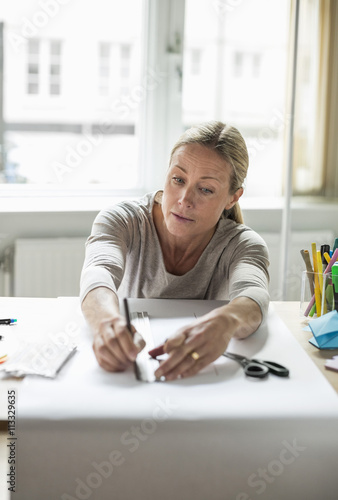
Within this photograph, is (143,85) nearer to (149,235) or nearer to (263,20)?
(263,20)

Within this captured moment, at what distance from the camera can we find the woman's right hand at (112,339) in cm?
97

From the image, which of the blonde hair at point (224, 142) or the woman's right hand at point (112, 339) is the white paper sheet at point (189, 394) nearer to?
the woman's right hand at point (112, 339)

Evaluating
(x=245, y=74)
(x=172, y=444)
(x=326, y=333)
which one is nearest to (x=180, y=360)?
(x=172, y=444)

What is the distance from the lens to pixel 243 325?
1.12m

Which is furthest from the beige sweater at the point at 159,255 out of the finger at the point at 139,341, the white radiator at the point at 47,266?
the white radiator at the point at 47,266

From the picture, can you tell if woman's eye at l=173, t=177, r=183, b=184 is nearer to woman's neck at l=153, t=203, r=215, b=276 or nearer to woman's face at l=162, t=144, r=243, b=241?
woman's face at l=162, t=144, r=243, b=241

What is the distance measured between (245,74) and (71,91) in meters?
0.79

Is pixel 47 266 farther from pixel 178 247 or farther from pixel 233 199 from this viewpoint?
pixel 233 199

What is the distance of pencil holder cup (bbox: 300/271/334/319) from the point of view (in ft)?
4.12

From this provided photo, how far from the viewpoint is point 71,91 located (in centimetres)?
263

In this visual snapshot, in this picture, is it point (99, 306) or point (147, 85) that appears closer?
point (99, 306)

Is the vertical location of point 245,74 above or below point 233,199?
above

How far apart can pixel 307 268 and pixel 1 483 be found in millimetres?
733

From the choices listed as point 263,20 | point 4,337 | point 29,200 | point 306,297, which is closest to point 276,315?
point 306,297
